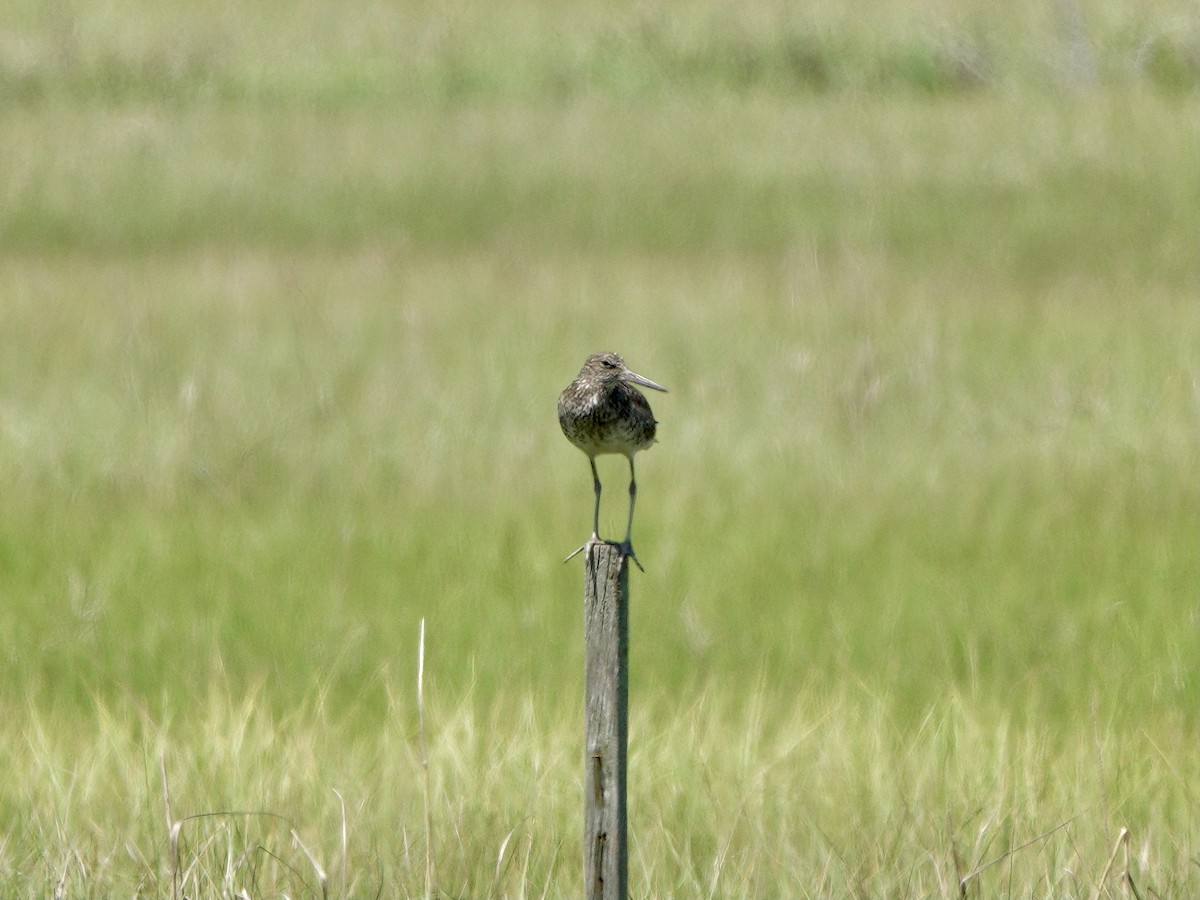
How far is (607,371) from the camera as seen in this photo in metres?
3.35

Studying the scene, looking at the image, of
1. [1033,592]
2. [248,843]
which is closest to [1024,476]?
[1033,592]

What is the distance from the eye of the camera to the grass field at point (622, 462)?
3.88 m

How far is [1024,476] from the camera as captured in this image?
6.82 meters

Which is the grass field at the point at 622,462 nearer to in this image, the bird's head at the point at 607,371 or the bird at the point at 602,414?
the bird at the point at 602,414

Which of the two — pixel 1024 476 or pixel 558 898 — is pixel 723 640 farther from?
pixel 1024 476

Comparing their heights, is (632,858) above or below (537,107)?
below

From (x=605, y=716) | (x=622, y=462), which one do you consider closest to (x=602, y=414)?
(x=605, y=716)

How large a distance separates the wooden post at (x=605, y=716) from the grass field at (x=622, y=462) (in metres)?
0.55

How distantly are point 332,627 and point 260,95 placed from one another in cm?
1190

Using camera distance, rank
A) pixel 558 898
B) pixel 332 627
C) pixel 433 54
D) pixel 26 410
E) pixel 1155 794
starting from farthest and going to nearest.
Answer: pixel 433 54 < pixel 26 410 < pixel 332 627 < pixel 1155 794 < pixel 558 898

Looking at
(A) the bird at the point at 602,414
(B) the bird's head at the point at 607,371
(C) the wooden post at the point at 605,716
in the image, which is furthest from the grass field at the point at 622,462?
(B) the bird's head at the point at 607,371

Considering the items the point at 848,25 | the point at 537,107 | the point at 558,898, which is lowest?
the point at 558,898

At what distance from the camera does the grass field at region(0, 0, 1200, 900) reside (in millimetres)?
3885

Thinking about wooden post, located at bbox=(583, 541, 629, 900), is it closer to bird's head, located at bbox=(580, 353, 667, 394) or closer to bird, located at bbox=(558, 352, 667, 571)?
bird, located at bbox=(558, 352, 667, 571)
